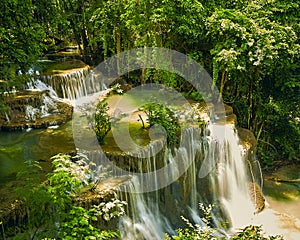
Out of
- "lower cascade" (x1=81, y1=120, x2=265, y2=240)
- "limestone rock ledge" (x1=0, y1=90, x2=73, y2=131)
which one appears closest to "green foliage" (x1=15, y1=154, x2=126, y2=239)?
"lower cascade" (x1=81, y1=120, x2=265, y2=240)

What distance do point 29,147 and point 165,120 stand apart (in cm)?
316

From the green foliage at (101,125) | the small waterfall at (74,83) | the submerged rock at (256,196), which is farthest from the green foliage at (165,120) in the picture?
the small waterfall at (74,83)

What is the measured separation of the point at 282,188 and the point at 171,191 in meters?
3.94

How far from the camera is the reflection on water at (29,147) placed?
21.4 feet

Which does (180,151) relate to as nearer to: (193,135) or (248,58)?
(193,135)

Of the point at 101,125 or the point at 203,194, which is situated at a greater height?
the point at 101,125

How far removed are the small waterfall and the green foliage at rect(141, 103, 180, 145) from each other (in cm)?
376

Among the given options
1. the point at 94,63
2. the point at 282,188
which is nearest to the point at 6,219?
the point at 282,188

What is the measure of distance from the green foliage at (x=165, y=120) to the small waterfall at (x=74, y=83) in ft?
12.3

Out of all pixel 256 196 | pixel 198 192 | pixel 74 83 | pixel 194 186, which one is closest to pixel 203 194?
pixel 198 192

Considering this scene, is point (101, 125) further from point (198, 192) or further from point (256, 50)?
point (256, 50)

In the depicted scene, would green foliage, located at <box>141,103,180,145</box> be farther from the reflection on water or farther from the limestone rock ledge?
the limestone rock ledge

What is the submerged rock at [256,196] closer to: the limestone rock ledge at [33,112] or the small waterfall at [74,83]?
the limestone rock ledge at [33,112]

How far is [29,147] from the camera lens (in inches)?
295
